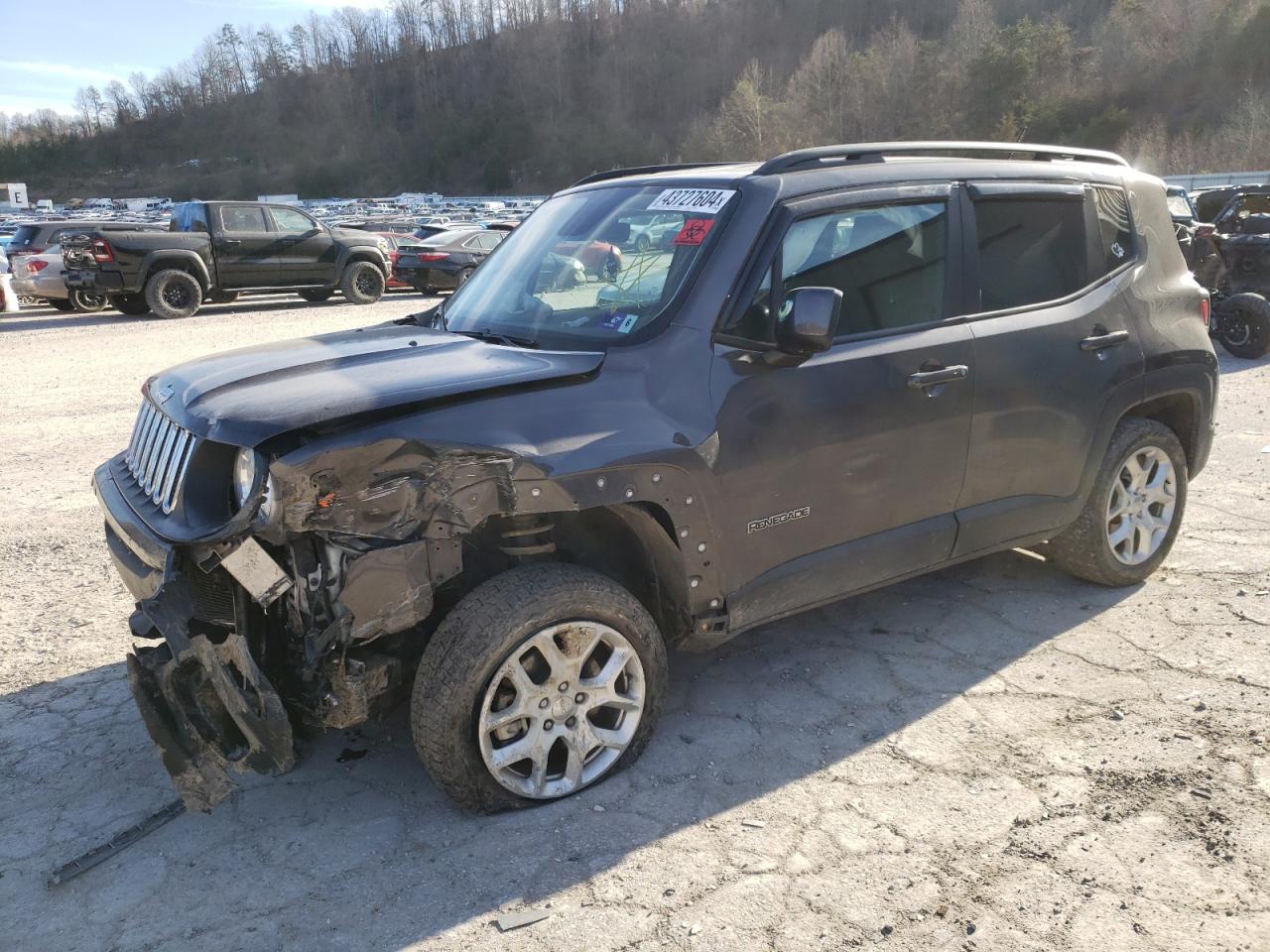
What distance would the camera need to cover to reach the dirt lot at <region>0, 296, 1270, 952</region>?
8.77 ft

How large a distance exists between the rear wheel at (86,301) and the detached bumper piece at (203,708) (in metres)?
16.8

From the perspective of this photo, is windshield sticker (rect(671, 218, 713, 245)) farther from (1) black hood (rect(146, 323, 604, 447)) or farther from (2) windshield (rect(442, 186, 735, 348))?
(1) black hood (rect(146, 323, 604, 447))

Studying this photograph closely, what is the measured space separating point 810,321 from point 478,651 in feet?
4.73

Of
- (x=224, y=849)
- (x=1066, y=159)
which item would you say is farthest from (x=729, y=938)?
(x=1066, y=159)

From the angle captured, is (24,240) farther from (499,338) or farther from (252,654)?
(252,654)

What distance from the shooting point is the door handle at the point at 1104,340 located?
4.20 m

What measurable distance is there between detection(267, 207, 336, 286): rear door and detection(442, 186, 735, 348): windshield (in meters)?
15.2

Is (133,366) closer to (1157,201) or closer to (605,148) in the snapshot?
(1157,201)

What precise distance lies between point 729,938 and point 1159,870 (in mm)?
1263

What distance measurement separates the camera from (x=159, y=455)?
10.9 ft

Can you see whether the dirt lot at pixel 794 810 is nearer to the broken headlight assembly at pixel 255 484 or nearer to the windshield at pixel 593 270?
the broken headlight assembly at pixel 255 484

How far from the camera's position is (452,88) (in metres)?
131

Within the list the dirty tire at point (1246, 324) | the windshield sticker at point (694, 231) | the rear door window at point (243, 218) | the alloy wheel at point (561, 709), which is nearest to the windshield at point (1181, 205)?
the dirty tire at point (1246, 324)

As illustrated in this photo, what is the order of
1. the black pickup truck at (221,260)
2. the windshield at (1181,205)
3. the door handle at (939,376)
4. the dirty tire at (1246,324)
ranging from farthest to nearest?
the black pickup truck at (221,260) < the windshield at (1181,205) < the dirty tire at (1246,324) < the door handle at (939,376)
